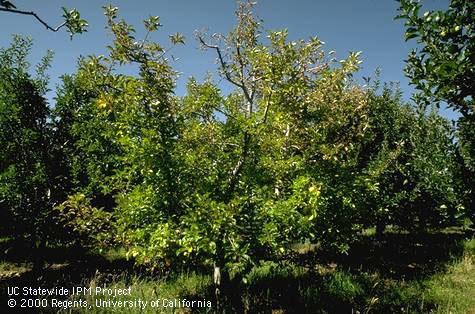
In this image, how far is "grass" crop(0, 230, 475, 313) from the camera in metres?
8.11

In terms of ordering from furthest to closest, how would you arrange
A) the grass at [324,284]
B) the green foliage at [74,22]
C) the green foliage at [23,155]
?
1. the green foliage at [23,155]
2. the grass at [324,284]
3. the green foliage at [74,22]

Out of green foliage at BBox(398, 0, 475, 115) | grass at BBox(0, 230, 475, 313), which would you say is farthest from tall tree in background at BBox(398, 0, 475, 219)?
grass at BBox(0, 230, 475, 313)

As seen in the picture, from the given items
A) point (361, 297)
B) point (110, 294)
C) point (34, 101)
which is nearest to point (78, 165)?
point (34, 101)

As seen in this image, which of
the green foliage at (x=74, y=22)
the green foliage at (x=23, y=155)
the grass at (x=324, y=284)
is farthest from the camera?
the green foliage at (x=23, y=155)

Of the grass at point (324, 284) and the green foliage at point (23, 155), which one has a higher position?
the green foliage at point (23, 155)

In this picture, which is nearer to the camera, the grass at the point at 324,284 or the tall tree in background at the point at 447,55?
the tall tree in background at the point at 447,55

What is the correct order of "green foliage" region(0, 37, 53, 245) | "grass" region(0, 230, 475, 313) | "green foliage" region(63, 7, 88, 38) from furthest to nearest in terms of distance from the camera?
"green foliage" region(0, 37, 53, 245) < "grass" region(0, 230, 475, 313) < "green foliage" region(63, 7, 88, 38)

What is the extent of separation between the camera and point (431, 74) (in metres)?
5.22

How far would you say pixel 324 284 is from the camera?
9508mm

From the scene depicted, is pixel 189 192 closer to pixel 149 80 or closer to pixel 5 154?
pixel 149 80

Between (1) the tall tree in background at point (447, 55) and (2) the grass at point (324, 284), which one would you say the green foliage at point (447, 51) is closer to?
(1) the tall tree in background at point (447, 55)

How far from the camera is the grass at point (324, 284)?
811 centimetres

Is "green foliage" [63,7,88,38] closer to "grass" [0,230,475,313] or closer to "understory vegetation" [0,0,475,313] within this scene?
"understory vegetation" [0,0,475,313]

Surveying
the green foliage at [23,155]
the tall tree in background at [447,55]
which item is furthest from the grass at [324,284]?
the tall tree in background at [447,55]
